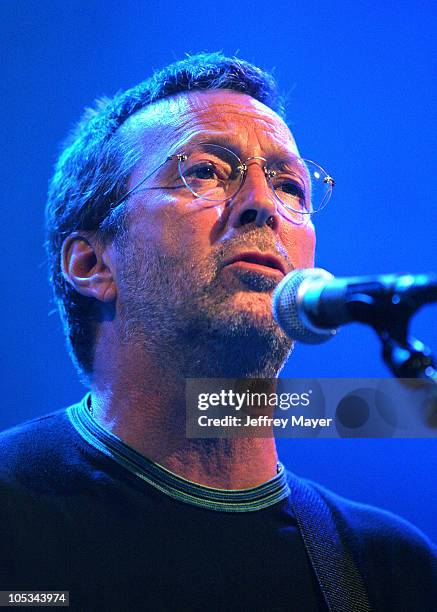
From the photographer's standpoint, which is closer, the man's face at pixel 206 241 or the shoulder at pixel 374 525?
the man's face at pixel 206 241

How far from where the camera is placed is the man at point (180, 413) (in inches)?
70.4

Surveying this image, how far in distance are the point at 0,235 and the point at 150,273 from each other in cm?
79

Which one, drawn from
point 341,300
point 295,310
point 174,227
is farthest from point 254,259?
point 341,300

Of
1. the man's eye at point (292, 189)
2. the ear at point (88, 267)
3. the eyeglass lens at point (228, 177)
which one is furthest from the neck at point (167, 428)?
the man's eye at point (292, 189)

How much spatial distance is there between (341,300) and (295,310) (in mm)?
171

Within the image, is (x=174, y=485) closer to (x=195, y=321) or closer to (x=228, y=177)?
(x=195, y=321)

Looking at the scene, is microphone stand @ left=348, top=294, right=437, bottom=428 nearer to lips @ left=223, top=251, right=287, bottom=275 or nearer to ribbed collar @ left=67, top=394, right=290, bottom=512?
lips @ left=223, top=251, right=287, bottom=275

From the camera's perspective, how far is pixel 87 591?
1.70m

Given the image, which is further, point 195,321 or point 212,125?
point 212,125

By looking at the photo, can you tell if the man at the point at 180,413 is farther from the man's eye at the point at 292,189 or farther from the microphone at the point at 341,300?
the microphone at the point at 341,300

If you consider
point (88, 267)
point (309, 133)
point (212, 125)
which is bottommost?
point (88, 267)

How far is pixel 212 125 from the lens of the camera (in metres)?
2.22

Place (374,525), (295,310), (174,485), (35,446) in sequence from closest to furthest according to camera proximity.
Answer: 1. (295,310)
2. (174,485)
3. (35,446)
4. (374,525)

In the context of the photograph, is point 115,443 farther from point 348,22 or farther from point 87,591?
point 348,22
